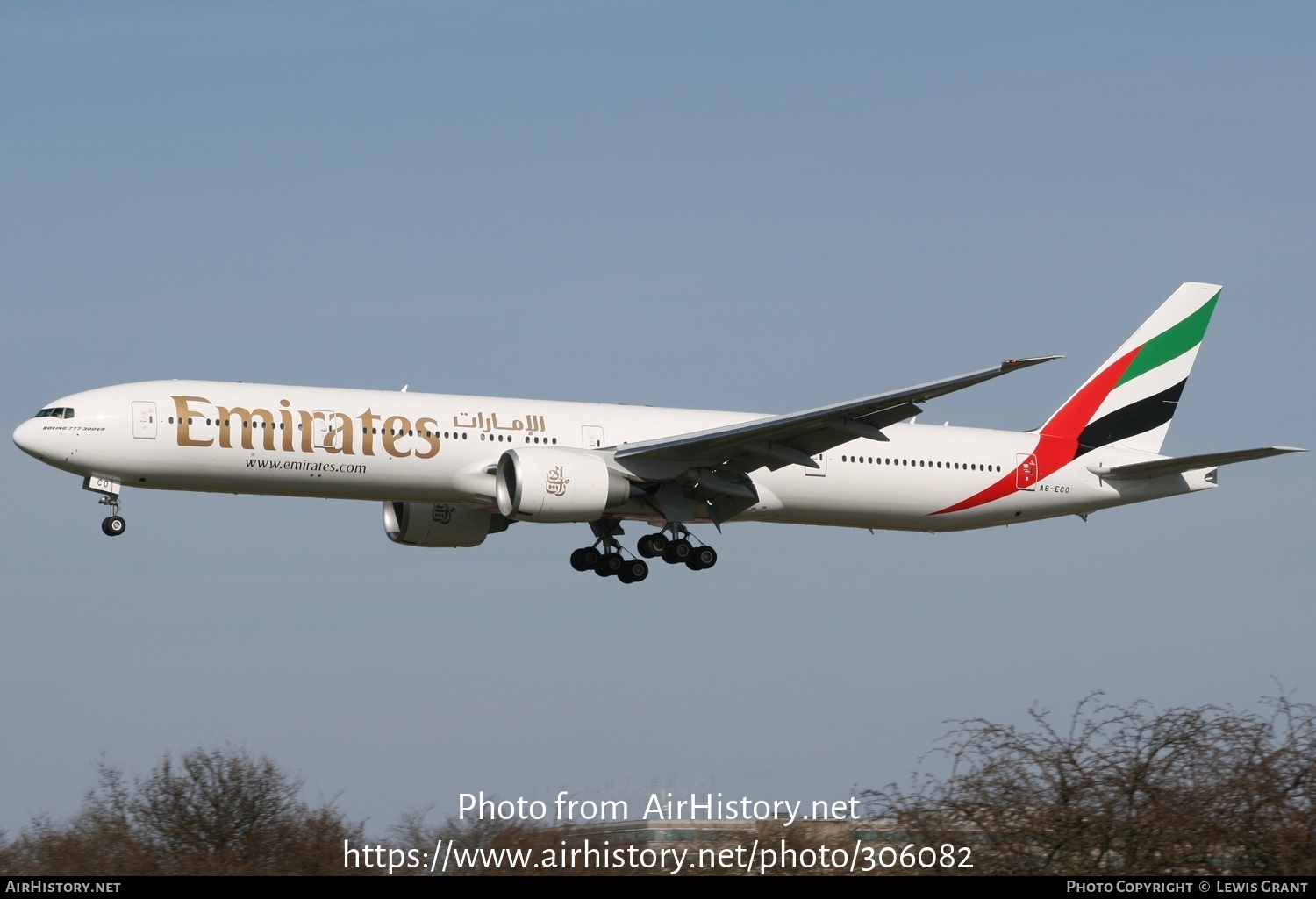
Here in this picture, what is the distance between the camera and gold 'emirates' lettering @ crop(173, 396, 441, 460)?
3462 cm

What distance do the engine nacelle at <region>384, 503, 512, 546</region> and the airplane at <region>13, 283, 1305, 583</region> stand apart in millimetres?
46

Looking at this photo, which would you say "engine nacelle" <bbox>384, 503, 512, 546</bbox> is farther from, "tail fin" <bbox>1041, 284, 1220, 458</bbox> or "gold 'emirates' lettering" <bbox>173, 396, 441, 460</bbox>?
"tail fin" <bbox>1041, 284, 1220, 458</bbox>

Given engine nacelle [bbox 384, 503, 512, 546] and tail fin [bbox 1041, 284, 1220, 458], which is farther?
tail fin [bbox 1041, 284, 1220, 458]

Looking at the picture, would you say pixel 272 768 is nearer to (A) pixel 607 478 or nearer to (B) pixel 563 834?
(B) pixel 563 834

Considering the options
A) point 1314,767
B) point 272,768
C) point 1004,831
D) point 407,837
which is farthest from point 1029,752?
point 272,768

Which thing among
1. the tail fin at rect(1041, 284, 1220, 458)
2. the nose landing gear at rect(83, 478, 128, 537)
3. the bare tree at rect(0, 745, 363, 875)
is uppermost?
the tail fin at rect(1041, 284, 1220, 458)

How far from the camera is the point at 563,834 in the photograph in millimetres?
25062

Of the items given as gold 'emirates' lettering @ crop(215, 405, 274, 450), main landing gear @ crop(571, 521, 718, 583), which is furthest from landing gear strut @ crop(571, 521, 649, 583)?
gold 'emirates' lettering @ crop(215, 405, 274, 450)

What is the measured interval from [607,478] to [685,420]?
3.31 m

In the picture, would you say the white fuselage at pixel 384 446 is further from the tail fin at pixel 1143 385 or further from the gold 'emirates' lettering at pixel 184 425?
the tail fin at pixel 1143 385

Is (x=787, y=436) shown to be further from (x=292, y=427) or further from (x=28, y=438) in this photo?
(x=28, y=438)

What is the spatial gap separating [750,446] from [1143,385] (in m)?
12.8

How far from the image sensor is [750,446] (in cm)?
3634

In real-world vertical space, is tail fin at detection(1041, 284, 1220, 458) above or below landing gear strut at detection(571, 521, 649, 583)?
above
